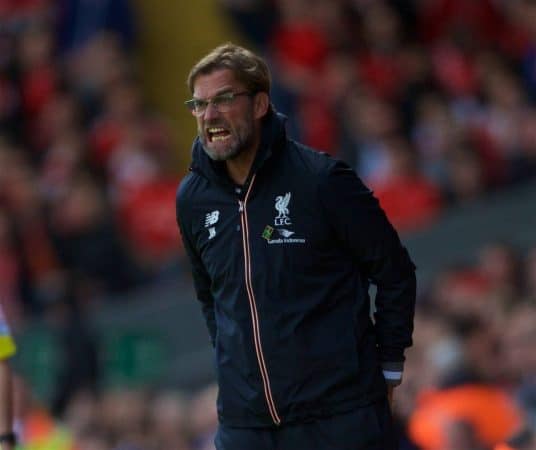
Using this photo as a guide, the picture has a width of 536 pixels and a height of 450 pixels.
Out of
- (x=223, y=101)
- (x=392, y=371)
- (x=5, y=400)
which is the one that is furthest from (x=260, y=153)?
(x=5, y=400)

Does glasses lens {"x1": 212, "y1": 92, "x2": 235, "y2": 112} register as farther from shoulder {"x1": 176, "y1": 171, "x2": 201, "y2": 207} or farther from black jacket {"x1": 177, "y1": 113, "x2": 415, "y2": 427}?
shoulder {"x1": 176, "y1": 171, "x2": 201, "y2": 207}

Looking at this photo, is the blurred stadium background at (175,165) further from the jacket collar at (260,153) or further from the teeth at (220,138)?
the teeth at (220,138)

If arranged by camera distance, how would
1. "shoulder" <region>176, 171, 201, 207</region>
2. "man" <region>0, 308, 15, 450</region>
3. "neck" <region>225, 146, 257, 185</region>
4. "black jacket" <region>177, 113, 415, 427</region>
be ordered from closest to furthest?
"black jacket" <region>177, 113, 415, 427</region> → "neck" <region>225, 146, 257, 185</region> → "shoulder" <region>176, 171, 201, 207</region> → "man" <region>0, 308, 15, 450</region>

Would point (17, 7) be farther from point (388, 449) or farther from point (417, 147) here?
point (388, 449)

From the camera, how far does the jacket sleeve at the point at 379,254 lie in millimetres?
4148

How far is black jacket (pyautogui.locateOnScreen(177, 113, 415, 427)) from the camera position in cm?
415

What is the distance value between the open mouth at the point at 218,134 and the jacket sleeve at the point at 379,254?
1.05ft

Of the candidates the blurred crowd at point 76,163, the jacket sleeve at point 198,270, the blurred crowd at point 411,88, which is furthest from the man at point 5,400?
the blurred crowd at point 76,163

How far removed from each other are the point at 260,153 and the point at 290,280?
1.27 ft

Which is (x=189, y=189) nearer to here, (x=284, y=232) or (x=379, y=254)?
(x=284, y=232)

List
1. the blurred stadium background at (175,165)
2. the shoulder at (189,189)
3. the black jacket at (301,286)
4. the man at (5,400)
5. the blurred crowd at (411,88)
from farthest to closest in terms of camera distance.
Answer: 1. the blurred crowd at (411,88)
2. the blurred stadium background at (175,165)
3. the man at (5,400)
4. the shoulder at (189,189)
5. the black jacket at (301,286)

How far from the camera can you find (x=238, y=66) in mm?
4242

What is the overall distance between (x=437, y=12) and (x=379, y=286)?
7119 millimetres

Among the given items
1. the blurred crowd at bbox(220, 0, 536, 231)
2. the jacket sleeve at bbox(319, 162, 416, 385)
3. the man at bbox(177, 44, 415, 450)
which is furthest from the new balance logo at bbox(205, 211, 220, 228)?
the blurred crowd at bbox(220, 0, 536, 231)
